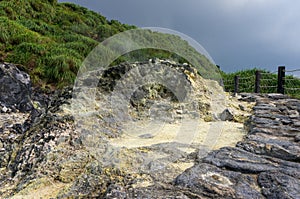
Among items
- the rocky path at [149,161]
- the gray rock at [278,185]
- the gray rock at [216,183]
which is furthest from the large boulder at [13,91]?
the gray rock at [278,185]

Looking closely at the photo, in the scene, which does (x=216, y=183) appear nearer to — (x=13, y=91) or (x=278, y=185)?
(x=278, y=185)

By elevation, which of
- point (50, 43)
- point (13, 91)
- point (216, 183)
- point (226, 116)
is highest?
point (50, 43)

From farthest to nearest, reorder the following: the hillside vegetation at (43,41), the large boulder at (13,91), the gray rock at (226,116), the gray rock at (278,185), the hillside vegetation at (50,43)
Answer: the hillside vegetation at (43,41), the hillside vegetation at (50,43), the large boulder at (13,91), the gray rock at (226,116), the gray rock at (278,185)

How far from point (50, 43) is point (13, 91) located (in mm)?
4592

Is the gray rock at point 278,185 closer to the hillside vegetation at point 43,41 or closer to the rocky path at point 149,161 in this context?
the rocky path at point 149,161

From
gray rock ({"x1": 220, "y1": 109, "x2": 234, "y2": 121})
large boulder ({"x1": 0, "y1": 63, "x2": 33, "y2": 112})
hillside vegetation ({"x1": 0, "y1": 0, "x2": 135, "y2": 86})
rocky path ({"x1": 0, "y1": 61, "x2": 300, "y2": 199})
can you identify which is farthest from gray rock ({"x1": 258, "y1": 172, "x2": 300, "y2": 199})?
hillside vegetation ({"x1": 0, "y1": 0, "x2": 135, "y2": 86})

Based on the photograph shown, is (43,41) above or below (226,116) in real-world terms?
above

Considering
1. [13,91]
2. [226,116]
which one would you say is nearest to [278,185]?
[226,116]

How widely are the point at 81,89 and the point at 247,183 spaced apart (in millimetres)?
2409

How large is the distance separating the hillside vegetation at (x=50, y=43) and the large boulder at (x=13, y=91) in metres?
1.63

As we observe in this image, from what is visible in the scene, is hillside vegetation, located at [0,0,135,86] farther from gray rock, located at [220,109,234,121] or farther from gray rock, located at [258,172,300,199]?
gray rock, located at [258,172,300,199]

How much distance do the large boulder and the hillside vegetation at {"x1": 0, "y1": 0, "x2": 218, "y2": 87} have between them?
1.63 meters

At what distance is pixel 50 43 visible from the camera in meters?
9.41

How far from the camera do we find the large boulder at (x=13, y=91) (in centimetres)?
511
